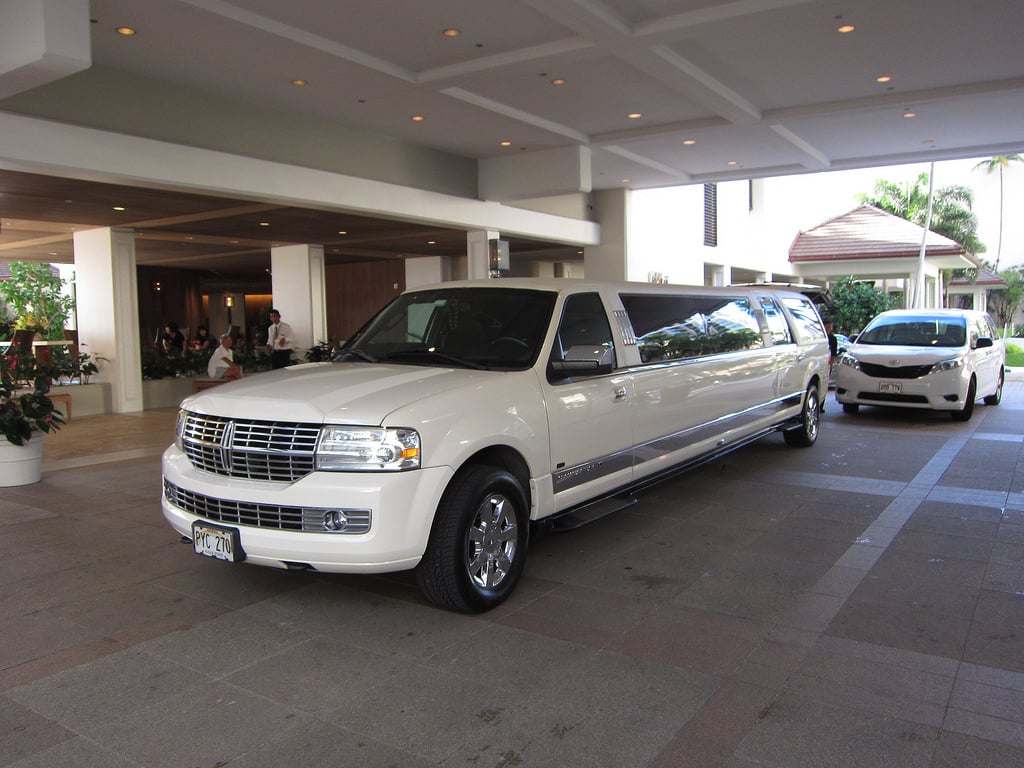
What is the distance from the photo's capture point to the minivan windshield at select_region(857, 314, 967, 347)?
39.7ft

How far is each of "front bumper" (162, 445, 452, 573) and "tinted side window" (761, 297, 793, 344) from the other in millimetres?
5726

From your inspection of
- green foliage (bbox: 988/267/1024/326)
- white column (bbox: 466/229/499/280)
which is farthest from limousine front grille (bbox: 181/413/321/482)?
green foliage (bbox: 988/267/1024/326)

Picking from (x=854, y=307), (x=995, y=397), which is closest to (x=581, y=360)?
(x=995, y=397)

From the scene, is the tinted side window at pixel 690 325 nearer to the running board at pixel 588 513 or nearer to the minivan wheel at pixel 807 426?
the running board at pixel 588 513

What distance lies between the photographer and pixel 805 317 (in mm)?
9992

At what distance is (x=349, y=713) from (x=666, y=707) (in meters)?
1.37

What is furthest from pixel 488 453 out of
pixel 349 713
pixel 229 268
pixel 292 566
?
pixel 229 268

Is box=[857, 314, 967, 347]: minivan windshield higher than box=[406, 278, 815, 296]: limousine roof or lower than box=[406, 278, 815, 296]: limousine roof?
lower

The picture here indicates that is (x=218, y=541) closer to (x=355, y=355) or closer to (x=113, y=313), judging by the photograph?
(x=355, y=355)

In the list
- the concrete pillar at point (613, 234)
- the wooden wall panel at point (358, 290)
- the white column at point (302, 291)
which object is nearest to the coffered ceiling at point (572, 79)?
the white column at point (302, 291)

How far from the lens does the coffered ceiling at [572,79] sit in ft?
28.2

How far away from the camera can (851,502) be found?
22.9 feet

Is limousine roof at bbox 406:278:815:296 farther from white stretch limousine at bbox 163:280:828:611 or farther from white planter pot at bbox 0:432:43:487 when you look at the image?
white planter pot at bbox 0:432:43:487

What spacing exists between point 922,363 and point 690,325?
20.9ft
